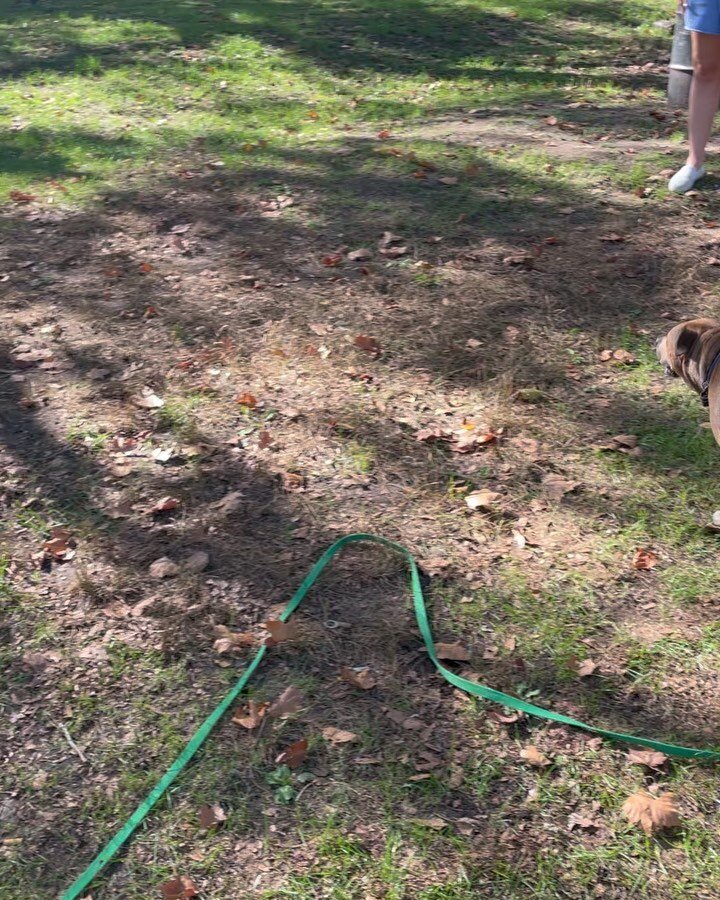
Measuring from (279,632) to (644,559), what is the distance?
1.34 metres

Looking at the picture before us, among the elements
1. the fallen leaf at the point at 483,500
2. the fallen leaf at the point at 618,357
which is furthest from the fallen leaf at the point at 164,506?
the fallen leaf at the point at 618,357

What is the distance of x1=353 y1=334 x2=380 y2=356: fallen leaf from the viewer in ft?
15.5

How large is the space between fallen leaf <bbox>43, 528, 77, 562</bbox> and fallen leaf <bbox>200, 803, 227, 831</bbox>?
124 centimetres

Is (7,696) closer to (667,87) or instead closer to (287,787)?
(287,787)

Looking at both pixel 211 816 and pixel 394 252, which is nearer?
pixel 211 816

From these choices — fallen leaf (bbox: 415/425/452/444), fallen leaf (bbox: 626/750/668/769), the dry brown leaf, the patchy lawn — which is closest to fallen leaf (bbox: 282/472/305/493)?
the patchy lawn

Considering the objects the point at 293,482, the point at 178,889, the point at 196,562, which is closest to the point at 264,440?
the point at 293,482

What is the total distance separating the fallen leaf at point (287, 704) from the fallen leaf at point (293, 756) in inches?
4.9

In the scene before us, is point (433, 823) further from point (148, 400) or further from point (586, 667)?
point (148, 400)

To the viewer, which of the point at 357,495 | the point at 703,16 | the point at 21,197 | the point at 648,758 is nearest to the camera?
the point at 648,758

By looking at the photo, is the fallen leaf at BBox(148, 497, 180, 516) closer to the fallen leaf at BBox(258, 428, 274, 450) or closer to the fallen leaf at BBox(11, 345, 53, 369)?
the fallen leaf at BBox(258, 428, 274, 450)

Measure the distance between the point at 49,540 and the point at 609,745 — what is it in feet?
7.03

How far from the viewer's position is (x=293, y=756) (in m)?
2.79

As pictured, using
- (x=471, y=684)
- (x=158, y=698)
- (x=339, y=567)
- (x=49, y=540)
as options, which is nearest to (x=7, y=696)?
(x=158, y=698)
